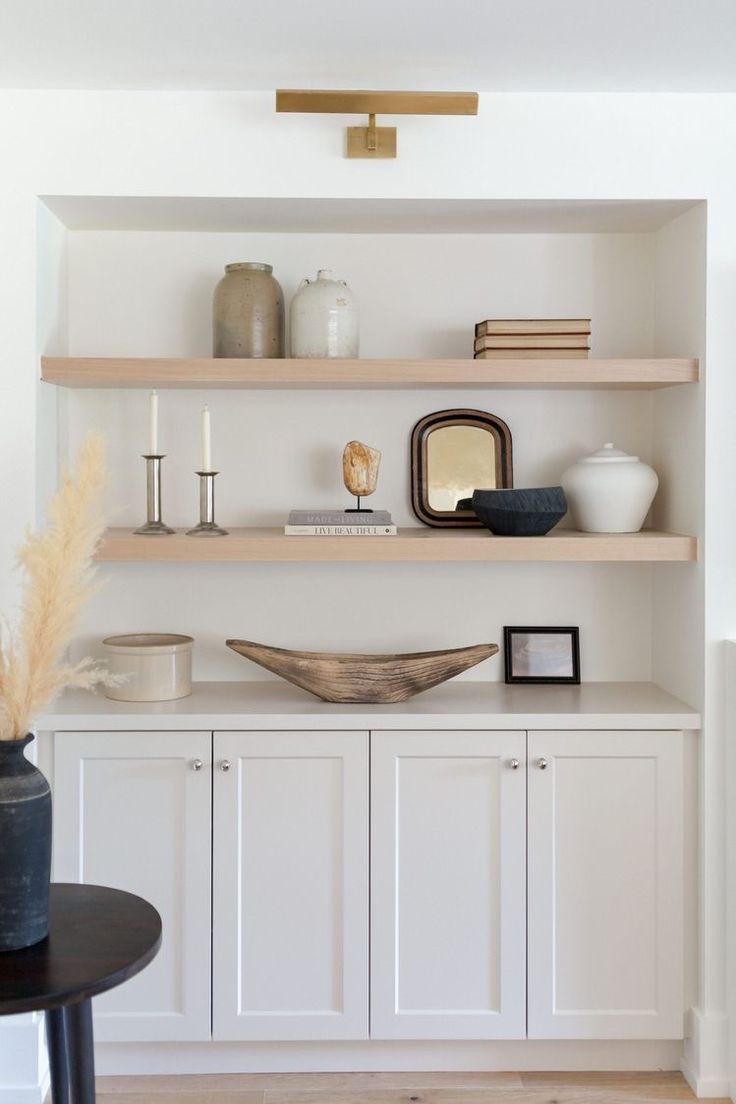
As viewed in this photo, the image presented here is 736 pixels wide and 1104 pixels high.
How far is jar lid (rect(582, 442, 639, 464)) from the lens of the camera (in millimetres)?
2865

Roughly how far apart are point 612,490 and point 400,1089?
1.57 metres

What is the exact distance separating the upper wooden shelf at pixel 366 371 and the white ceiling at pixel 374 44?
63 cm

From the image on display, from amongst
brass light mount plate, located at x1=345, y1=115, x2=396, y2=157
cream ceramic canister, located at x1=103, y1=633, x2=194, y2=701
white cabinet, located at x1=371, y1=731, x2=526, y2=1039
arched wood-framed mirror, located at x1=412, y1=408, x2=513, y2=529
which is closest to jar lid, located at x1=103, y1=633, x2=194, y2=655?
A: cream ceramic canister, located at x1=103, y1=633, x2=194, y2=701

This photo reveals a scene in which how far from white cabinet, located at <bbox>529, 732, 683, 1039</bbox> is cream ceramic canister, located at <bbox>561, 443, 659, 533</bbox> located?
54 centimetres

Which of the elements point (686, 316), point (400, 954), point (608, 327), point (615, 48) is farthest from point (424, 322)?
point (400, 954)

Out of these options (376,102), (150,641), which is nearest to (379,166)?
(376,102)

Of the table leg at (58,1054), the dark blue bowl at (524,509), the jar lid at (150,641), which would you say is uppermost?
the dark blue bowl at (524,509)

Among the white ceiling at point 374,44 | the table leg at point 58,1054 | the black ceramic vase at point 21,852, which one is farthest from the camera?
the white ceiling at point 374,44

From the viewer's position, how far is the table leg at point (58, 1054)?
1863 mm

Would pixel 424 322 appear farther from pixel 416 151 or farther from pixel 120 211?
pixel 120 211

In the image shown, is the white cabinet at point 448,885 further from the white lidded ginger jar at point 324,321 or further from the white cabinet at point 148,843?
the white lidded ginger jar at point 324,321

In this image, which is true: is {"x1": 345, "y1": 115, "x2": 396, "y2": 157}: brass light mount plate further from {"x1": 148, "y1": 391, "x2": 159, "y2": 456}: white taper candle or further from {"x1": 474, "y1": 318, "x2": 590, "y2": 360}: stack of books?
{"x1": 148, "y1": 391, "x2": 159, "y2": 456}: white taper candle

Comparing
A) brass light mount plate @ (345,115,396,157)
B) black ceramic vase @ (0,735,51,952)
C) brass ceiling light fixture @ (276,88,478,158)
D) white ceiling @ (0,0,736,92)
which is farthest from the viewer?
brass light mount plate @ (345,115,396,157)

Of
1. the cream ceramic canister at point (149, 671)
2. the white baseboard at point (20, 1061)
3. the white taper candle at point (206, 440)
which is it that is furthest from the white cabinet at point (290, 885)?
the white taper candle at point (206, 440)
